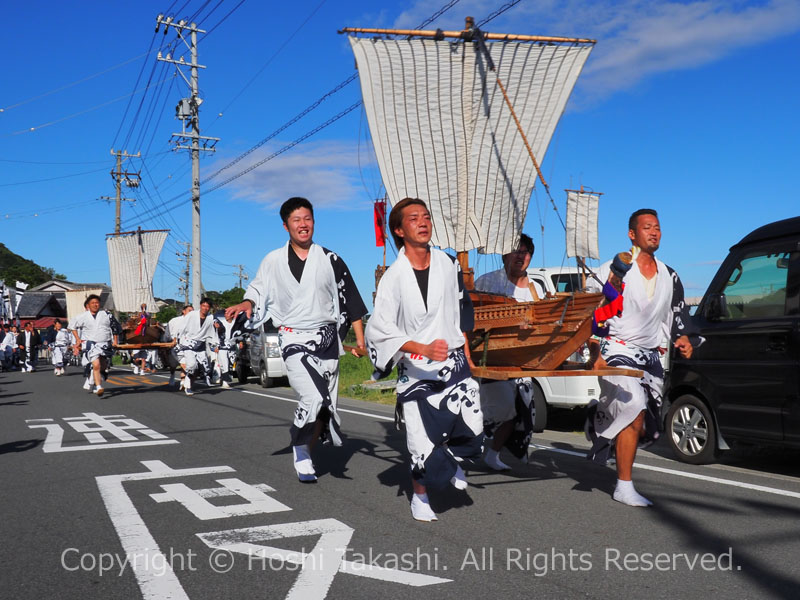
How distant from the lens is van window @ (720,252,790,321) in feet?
19.2

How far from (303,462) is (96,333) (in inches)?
393

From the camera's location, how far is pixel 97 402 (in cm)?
1303

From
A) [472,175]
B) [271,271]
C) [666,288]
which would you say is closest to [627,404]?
[666,288]

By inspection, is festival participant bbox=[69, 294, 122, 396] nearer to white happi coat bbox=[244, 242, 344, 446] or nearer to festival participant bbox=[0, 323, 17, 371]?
white happi coat bbox=[244, 242, 344, 446]

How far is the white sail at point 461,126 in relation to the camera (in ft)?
30.7

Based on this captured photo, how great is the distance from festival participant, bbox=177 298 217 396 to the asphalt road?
7.26 metres

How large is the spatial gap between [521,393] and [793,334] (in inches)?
82.0

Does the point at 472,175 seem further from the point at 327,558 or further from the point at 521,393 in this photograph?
the point at 327,558

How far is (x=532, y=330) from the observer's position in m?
4.88

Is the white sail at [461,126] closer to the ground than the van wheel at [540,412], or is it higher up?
higher up

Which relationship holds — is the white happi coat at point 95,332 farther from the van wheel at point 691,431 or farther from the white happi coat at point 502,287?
the van wheel at point 691,431

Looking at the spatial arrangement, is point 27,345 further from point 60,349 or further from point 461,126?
point 461,126

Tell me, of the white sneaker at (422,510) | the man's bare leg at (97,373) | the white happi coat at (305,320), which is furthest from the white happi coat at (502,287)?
the man's bare leg at (97,373)

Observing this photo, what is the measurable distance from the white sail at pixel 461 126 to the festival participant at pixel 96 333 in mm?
7232
